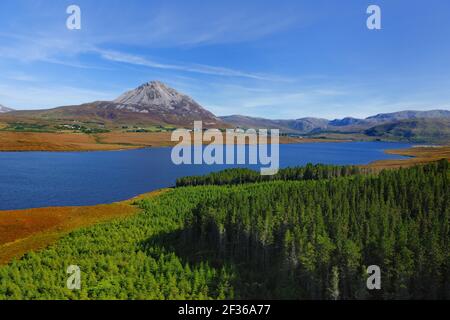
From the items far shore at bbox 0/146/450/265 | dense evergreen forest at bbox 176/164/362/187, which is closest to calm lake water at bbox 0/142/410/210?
far shore at bbox 0/146/450/265

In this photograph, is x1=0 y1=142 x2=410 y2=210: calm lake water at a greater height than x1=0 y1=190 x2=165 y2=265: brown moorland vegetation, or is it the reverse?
x1=0 y1=142 x2=410 y2=210: calm lake water

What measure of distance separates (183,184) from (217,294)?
94.4 meters

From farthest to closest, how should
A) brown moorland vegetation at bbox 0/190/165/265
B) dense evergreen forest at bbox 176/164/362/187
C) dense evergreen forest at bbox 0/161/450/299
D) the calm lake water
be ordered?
dense evergreen forest at bbox 176/164/362/187, the calm lake water, brown moorland vegetation at bbox 0/190/165/265, dense evergreen forest at bbox 0/161/450/299

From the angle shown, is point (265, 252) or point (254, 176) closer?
point (265, 252)

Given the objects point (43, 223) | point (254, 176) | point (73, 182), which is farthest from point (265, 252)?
point (73, 182)

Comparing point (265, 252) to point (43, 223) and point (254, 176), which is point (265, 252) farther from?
point (254, 176)

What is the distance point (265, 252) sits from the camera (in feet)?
208

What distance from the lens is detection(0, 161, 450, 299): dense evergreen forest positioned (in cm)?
4866

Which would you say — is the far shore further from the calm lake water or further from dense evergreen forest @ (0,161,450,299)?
the calm lake water

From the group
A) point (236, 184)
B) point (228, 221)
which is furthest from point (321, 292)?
point (236, 184)

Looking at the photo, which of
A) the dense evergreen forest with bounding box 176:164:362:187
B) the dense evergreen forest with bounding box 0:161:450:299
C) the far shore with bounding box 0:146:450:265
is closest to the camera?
the dense evergreen forest with bounding box 0:161:450:299

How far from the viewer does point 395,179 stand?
94.9 meters

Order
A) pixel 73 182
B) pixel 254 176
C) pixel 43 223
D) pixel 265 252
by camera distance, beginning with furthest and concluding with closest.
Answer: pixel 254 176 < pixel 73 182 < pixel 43 223 < pixel 265 252
